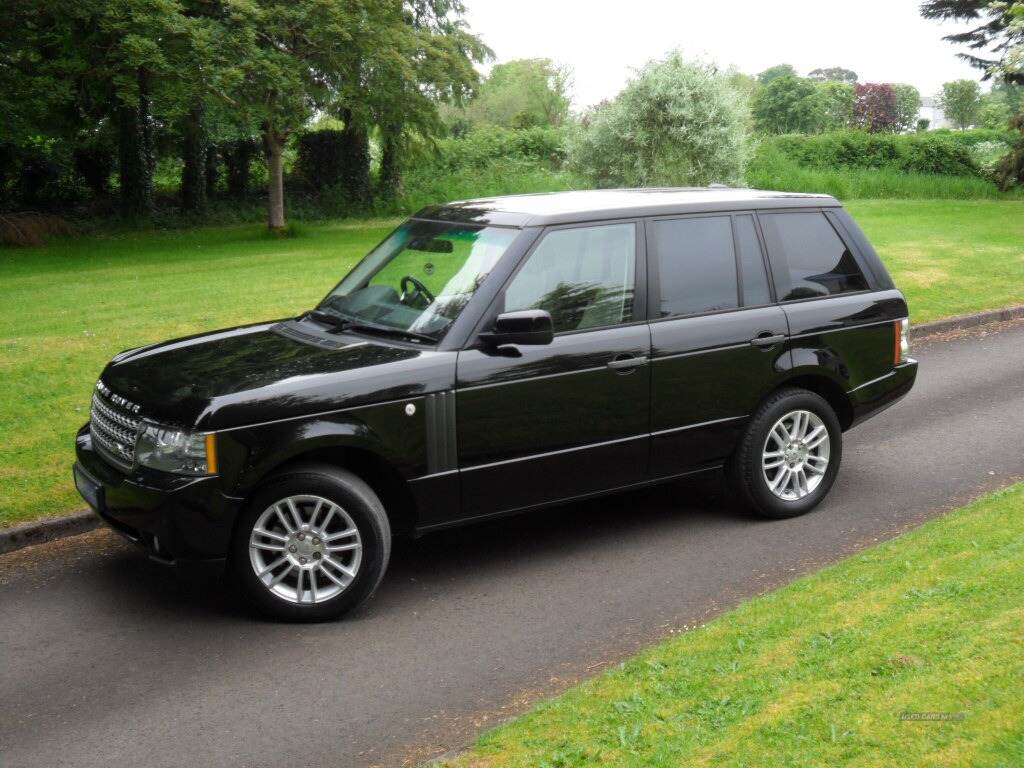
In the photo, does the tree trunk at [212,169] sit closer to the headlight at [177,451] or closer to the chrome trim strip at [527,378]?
the chrome trim strip at [527,378]

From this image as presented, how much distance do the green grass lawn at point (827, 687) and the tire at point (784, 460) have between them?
1.42 meters

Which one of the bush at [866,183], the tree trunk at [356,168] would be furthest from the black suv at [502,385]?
the tree trunk at [356,168]

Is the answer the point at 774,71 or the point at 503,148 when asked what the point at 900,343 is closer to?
the point at 503,148

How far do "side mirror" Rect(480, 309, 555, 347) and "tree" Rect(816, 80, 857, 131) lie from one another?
370ft

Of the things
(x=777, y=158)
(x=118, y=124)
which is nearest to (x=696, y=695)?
(x=118, y=124)

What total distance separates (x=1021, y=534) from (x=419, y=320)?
10.7 ft

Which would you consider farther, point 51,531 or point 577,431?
point 51,531

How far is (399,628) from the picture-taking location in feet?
18.5

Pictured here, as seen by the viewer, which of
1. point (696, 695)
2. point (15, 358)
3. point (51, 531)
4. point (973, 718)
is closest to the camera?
point (973, 718)

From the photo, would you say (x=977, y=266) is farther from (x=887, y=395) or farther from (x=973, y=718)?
(x=973, y=718)

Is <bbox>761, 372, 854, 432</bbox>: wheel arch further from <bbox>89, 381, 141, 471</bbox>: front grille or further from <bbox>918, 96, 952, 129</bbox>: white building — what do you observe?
<bbox>918, 96, 952, 129</bbox>: white building

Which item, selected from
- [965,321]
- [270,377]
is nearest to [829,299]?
[270,377]

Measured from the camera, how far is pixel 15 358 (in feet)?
38.3

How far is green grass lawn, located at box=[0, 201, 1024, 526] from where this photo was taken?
8.96m
